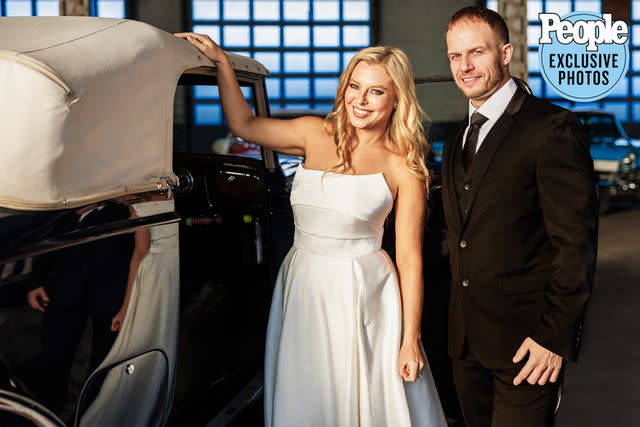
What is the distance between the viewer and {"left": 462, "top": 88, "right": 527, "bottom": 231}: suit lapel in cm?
258

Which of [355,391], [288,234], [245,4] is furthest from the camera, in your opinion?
[245,4]

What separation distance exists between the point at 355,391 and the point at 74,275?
1.16 m

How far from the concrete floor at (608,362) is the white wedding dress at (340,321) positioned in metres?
1.08

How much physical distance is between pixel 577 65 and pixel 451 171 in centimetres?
1234

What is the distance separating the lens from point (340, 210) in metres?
2.95

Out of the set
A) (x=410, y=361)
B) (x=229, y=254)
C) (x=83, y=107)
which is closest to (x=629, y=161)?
(x=229, y=254)

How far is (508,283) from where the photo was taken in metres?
2.60

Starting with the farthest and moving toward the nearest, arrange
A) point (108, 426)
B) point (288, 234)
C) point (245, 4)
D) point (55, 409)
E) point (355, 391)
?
point (245, 4)
point (288, 234)
point (355, 391)
point (108, 426)
point (55, 409)

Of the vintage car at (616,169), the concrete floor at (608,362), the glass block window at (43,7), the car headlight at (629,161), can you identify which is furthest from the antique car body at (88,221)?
the glass block window at (43,7)

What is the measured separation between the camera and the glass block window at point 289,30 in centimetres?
1866

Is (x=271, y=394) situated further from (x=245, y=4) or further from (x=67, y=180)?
(x=245, y=4)

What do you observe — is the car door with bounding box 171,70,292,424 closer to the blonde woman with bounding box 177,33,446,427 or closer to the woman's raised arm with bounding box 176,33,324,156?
the woman's raised arm with bounding box 176,33,324,156

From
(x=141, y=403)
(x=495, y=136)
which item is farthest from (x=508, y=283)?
(x=141, y=403)

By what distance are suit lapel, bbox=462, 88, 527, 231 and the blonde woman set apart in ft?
1.30
